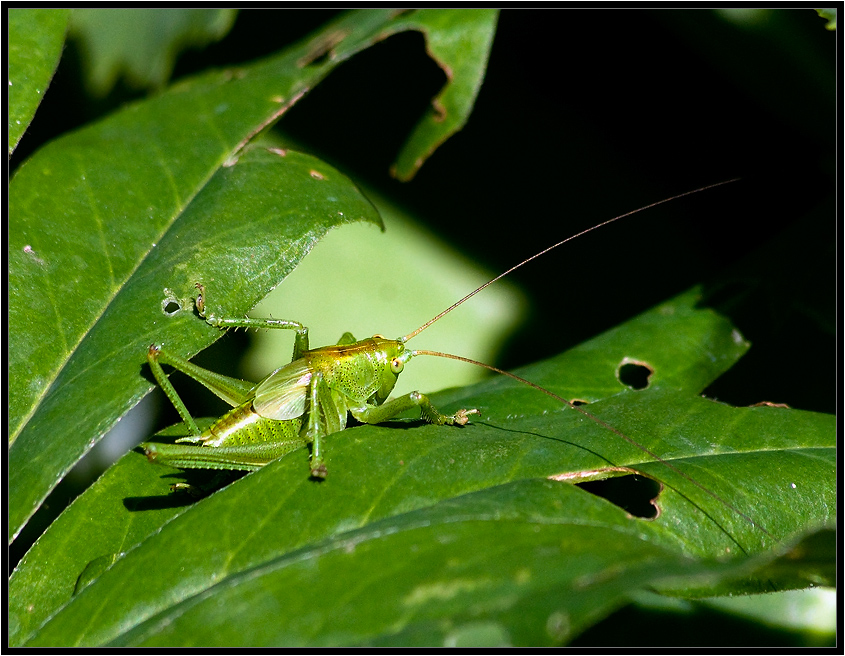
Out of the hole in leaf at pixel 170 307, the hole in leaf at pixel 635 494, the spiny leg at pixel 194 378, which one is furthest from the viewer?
the hole in leaf at pixel 635 494

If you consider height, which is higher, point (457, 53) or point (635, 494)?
point (457, 53)

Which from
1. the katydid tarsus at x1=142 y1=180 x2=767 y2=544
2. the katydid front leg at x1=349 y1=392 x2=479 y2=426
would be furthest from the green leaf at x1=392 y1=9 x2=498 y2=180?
the katydid front leg at x1=349 y1=392 x2=479 y2=426

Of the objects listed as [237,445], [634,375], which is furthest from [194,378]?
[634,375]

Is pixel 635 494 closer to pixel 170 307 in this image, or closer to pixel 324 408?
pixel 324 408

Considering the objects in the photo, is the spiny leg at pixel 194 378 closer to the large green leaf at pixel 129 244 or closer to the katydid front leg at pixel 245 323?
the large green leaf at pixel 129 244

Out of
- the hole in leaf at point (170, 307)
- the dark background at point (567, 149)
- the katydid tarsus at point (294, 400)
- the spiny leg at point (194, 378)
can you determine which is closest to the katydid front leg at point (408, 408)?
the katydid tarsus at point (294, 400)

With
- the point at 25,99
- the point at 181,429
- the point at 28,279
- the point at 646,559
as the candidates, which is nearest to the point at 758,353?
the point at 646,559
